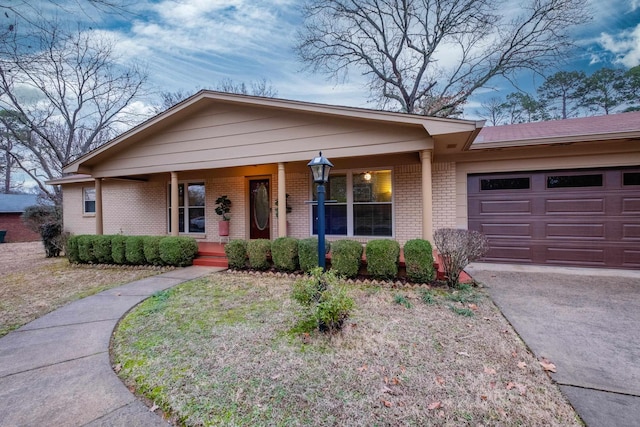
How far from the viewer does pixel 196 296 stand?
4.98 metres

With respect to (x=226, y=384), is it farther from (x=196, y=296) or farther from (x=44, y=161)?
(x=44, y=161)

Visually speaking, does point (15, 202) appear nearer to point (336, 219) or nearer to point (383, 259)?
point (336, 219)

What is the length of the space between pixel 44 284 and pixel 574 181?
11948 millimetres

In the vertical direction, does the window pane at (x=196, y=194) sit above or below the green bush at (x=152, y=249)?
above

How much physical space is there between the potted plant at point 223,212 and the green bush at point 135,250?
215 centimetres

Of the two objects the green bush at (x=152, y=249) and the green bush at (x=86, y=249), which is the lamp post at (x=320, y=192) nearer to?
the green bush at (x=152, y=249)

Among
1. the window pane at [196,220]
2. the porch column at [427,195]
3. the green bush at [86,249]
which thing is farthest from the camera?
the window pane at [196,220]

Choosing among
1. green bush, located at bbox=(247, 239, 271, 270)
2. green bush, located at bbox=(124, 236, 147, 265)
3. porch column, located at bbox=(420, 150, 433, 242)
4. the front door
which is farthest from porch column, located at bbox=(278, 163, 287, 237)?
green bush, located at bbox=(124, 236, 147, 265)

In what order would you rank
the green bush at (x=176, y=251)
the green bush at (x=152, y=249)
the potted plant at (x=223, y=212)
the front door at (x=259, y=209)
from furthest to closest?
the front door at (x=259, y=209)
the potted plant at (x=223, y=212)
the green bush at (x=152, y=249)
the green bush at (x=176, y=251)

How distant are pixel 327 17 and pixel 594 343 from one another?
54.0 feet

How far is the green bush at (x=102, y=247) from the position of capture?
319 inches

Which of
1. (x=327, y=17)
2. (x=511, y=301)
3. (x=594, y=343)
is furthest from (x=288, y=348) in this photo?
(x=327, y=17)

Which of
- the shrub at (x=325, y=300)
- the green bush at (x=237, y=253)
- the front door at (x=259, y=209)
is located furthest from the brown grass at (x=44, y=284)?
the shrub at (x=325, y=300)

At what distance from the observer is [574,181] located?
659 cm
